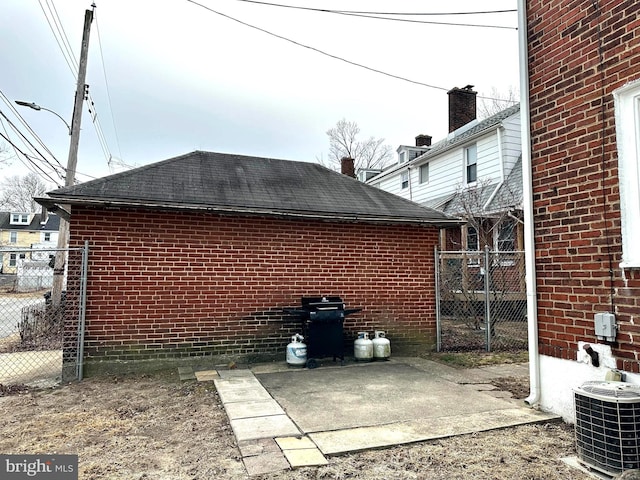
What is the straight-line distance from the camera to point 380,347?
6.97m

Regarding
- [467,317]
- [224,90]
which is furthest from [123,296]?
[224,90]

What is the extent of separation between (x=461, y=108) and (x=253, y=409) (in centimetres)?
1767

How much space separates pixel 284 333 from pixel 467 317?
5.18m

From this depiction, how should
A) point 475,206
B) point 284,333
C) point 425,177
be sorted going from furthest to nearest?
point 425,177
point 475,206
point 284,333

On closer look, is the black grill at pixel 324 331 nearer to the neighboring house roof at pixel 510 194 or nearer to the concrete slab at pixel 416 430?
the concrete slab at pixel 416 430

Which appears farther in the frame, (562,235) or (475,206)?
(475,206)

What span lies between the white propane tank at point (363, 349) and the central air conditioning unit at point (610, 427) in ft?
12.6

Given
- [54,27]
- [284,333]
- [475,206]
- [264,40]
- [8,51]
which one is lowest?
[284,333]

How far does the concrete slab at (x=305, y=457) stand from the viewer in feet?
10.3

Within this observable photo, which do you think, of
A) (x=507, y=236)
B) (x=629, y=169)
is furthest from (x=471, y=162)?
(x=629, y=169)

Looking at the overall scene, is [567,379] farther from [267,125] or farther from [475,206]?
[267,125]

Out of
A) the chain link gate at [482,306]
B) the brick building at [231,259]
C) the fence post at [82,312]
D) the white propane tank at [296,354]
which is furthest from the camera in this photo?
the chain link gate at [482,306]

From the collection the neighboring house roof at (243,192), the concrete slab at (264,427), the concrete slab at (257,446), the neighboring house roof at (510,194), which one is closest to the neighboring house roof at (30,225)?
the neighboring house roof at (243,192)

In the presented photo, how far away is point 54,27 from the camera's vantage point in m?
11.7
